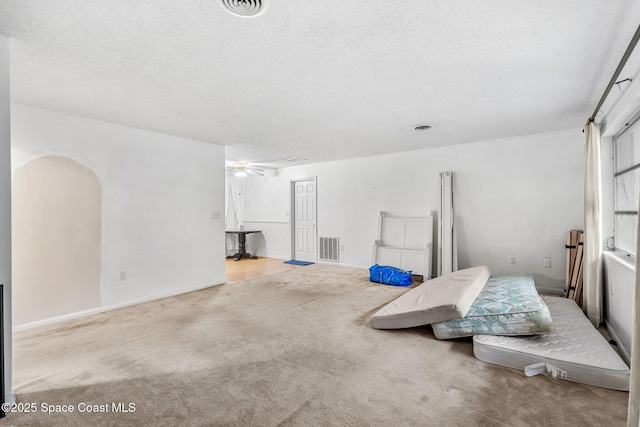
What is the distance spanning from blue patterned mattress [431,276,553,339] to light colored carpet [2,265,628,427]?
162 millimetres

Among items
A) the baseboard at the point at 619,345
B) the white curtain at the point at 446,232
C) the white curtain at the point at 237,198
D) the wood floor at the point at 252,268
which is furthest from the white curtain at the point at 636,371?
the white curtain at the point at 237,198

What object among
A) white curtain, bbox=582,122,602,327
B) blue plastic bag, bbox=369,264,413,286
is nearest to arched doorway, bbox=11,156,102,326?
blue plastic bag, bbox=369,264,413,286

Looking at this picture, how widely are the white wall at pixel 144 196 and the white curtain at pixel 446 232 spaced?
3.79 m

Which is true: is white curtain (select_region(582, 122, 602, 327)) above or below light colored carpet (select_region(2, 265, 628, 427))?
above

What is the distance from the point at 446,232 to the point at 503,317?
2709 millimetres

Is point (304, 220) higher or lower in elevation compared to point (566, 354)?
higher

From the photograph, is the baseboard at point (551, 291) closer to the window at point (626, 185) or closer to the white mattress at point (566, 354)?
the window at point (626, 185)

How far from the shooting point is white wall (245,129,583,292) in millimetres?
4617

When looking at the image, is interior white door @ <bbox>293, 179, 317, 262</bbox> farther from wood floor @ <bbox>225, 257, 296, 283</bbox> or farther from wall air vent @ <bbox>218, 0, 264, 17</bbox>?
wall air vent @ <bbox>218, 0, 264, 17</bbox>

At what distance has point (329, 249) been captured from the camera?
23.3 ft

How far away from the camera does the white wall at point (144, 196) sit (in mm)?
3529

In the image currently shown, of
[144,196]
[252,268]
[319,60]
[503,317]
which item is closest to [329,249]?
[252,268]

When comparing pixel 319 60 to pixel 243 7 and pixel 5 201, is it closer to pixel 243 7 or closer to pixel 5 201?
pixel 243 7

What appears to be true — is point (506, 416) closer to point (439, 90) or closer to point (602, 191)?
point (439, 90)
